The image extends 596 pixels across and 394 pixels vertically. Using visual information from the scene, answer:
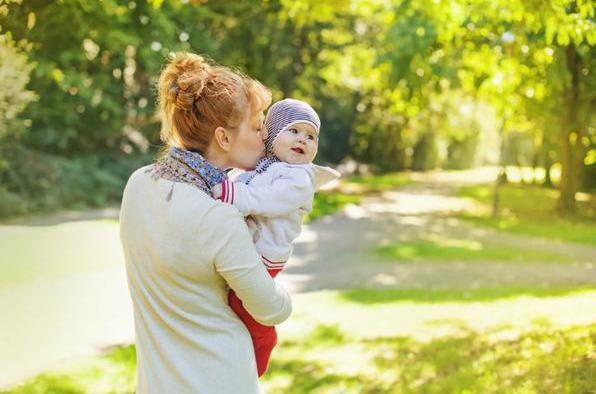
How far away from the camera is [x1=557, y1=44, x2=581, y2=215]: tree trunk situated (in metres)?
18.5

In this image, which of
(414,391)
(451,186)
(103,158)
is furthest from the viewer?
(451,186)

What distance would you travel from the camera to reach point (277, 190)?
2.17m

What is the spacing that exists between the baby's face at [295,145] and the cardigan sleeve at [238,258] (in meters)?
0.39

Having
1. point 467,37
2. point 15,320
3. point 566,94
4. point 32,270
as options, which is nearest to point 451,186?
point 566,94

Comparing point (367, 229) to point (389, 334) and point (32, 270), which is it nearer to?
point (32, 270)

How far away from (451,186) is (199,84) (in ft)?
105

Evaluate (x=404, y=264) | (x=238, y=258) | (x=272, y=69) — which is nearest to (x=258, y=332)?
(x=238, y=258)

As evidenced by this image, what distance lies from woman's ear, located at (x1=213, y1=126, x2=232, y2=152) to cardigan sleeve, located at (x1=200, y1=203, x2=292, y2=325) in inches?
9.6

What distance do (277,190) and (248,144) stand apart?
0.59 feet

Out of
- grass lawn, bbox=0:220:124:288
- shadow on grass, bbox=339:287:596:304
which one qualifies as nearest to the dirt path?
shadow on grass, bbox=339:287:596:304

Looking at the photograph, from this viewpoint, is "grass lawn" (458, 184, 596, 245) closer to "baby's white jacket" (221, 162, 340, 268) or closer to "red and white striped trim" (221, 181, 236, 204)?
"baby's white jacket" (221, 162, 340, 268)

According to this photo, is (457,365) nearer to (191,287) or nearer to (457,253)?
(191,287)

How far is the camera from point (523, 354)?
553 centimetres

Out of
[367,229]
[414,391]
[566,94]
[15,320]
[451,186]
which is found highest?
[566,94]
